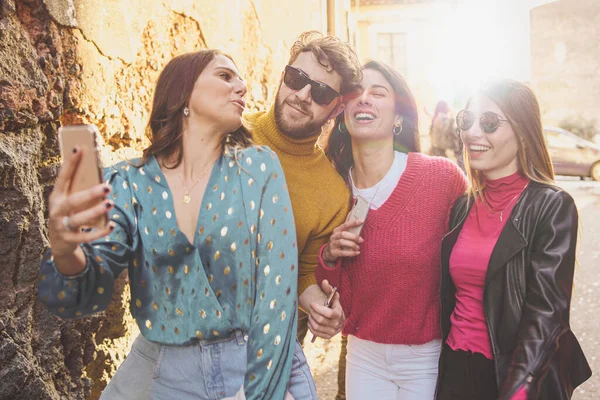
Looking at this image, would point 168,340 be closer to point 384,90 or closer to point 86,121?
point 86,121

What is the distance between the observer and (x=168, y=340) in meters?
1.73

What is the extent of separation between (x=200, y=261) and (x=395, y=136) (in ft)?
4.46

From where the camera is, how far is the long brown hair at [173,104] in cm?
187

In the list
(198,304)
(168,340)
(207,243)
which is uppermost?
(207,243)

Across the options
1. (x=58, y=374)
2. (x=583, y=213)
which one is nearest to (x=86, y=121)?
(x=58, y=374)

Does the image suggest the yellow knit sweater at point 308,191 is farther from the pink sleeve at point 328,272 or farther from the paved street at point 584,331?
the paved street at point 584,331

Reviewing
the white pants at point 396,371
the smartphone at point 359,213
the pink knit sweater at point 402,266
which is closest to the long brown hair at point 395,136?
the pink knit sweater at point 402,266

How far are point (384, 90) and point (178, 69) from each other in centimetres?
104

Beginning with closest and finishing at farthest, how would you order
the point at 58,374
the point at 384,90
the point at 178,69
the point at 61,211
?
1. the point at 61,211
2. the point at 178,69
3. the point at 58,374
4. the point at 384,90

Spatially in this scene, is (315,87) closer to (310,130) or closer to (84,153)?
(310,130)

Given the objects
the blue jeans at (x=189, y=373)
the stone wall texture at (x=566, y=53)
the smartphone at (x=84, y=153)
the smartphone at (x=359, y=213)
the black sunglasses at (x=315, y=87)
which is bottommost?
the blue jeans at (x=189, y=373)

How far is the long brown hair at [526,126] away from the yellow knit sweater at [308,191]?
0.72 meters

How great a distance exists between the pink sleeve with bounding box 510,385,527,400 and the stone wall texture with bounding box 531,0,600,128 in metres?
29.3

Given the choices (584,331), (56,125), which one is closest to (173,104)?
(56,125)
